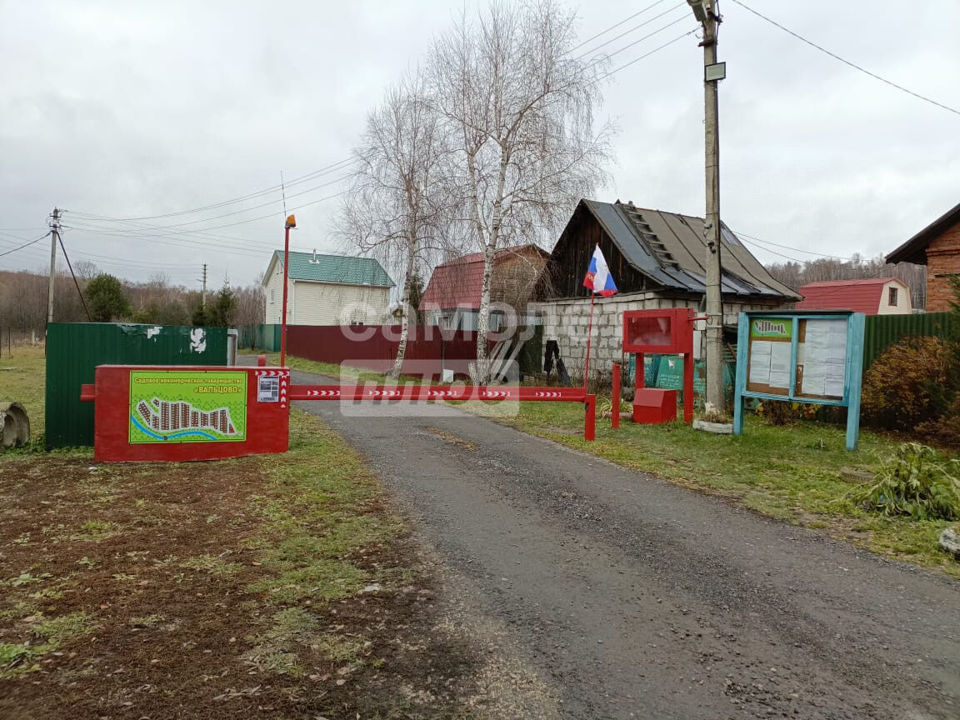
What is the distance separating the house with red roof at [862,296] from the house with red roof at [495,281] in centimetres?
2655

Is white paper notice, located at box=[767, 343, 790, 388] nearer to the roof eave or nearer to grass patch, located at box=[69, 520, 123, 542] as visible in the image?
grass patch, located at box=[69, 520, 123, 542]

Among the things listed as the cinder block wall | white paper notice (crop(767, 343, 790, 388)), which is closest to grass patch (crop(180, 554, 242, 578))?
white paper notice (crop(767, 343, 790, 388))

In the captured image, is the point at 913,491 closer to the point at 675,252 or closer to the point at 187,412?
the point at 187,412

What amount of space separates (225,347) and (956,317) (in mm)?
10785

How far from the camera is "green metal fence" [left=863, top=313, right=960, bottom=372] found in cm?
1090

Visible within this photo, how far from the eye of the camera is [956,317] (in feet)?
28.3

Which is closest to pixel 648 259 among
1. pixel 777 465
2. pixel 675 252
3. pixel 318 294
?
pixel 675 252

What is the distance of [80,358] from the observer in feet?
29.7

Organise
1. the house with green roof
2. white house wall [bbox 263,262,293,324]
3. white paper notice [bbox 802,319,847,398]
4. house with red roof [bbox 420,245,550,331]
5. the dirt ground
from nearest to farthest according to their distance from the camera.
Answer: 1. the dirt ground
2. white paper notice [bbox 802,319,847,398]
3. house with red roof [bbox 420,245,550,331]
4. the house with green roof
5. white house wall [bbox 263,262,293,324]

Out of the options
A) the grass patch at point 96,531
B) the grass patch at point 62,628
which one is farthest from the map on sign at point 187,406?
the grass patch at point 62,628

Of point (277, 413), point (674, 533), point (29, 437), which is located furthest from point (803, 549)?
point (29, 437)

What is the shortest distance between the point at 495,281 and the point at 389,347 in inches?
245

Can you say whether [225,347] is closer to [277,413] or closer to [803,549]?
[277,413]

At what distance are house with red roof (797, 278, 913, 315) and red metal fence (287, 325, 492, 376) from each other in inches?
1098
